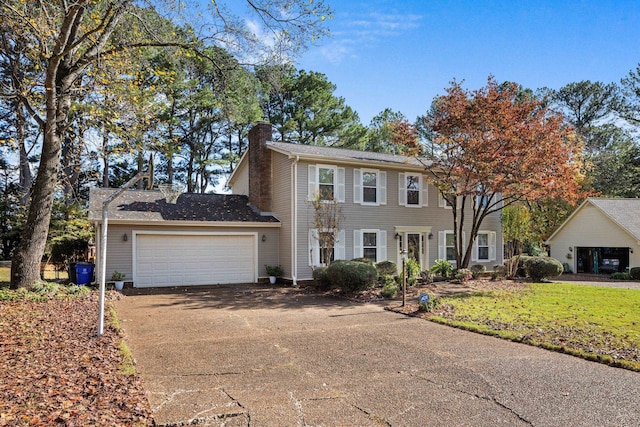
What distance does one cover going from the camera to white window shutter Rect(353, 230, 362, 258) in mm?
17031

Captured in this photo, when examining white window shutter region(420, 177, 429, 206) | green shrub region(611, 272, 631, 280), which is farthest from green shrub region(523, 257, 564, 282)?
green shrub region(611, 272, 631, 280)

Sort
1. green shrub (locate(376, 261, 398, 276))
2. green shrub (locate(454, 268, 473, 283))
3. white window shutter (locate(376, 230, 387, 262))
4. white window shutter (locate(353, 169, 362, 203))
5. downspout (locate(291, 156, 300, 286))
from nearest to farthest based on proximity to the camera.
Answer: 1. green shrub (locate(376, 261, 398, 276))
2. downspout (locate(291, 156, 300, 286))
3. green shrub (locate(454, 268, 473, 283))
4. white window shutter (locate(353, 169, 362, 203))
5. white window shutter (locate(376, 230, 387, 262))

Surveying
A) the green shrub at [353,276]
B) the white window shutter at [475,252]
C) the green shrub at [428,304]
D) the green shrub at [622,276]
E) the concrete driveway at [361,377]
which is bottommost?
the green shrub at [622,276]

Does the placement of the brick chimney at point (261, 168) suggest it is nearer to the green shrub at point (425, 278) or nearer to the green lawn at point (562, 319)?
the green shrub at point (425, 278)

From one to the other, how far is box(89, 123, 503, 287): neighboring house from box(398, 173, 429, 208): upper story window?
44 mm

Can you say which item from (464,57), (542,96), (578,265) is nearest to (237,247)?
(464,57)

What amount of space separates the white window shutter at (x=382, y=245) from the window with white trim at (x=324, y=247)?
173cm

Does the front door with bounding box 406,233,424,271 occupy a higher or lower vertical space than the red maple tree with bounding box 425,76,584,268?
lower

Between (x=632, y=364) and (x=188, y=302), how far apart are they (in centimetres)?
999

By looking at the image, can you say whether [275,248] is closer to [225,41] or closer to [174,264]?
[174,264]

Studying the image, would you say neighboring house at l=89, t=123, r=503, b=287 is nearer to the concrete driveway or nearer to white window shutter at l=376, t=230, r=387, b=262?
white window shutter at l=376, t=230, r=387, b=262

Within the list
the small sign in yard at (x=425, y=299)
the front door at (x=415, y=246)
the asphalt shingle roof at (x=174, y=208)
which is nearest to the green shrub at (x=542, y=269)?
the front door at (x=415, y=246)

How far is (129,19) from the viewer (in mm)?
11906

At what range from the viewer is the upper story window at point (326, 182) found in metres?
16.2
